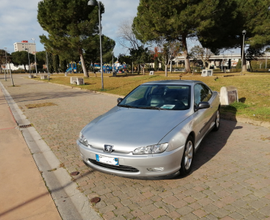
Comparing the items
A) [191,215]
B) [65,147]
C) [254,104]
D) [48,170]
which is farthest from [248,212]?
[254,104]

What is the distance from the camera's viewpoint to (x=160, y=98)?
4.48 m

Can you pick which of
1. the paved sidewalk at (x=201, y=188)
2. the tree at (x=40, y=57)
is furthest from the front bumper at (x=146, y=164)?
the tree at (x=40, y=57)

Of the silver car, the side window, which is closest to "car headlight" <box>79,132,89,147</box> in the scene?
the silver car

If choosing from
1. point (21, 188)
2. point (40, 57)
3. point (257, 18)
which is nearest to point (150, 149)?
Answer: point (21, 188)

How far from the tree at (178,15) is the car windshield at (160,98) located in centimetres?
2033

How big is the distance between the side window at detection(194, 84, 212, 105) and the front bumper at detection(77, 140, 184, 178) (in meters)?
1.66

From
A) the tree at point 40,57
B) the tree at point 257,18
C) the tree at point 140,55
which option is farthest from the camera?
the tree at point 40,57

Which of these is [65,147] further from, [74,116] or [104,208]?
[74,116]

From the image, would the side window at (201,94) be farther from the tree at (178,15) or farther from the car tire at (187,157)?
the tree at (178,15)

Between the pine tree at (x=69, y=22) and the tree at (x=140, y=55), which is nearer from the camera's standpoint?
the pine tree at (x=69, y=22)

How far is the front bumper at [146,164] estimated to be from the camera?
2932 mm

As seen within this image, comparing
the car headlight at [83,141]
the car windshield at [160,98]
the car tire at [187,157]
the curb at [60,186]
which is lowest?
the curb at [60,186]

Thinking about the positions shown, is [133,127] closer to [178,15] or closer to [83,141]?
[83,141]

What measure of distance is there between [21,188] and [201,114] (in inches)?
134
